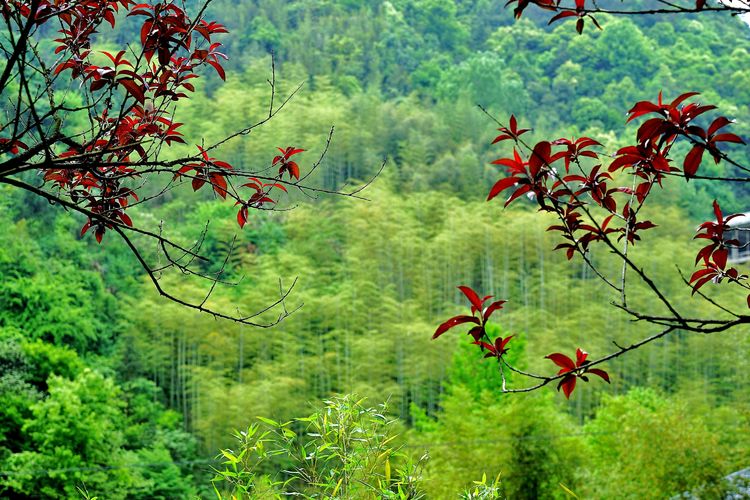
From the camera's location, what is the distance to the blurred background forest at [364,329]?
34.9 ft

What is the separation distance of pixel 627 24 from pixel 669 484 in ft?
103

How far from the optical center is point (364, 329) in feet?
56.3

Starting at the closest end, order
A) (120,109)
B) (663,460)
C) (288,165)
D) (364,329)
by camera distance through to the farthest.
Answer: (120,109) → (288,165) → (663,460) → (364,329)

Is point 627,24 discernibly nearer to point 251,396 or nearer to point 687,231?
point 687,231

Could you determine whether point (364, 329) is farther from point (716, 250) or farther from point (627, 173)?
point (627, 173)

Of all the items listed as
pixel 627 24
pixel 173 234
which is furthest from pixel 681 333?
pixel 627 24

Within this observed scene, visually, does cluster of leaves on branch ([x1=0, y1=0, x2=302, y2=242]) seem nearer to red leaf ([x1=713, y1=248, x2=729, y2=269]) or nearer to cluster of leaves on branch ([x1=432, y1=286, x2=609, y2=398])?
cluster of leaves on branch ([x1=432, y1=286, x2=609, y2=398])

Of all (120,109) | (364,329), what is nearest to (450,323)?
(120,109)

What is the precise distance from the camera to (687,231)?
20.7 metres

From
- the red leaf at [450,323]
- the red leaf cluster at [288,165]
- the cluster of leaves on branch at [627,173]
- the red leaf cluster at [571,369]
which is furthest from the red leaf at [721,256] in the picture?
the red leaf cluster at [288,165]

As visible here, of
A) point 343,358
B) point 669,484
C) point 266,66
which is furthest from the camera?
point 266,66

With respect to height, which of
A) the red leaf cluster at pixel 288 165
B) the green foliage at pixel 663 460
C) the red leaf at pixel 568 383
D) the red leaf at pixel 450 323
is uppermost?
the red leaf cluster at pixel 288 165

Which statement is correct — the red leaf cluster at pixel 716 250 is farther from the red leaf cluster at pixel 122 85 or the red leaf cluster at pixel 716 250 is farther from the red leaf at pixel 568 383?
the red leaf cluster at pixel 122 85

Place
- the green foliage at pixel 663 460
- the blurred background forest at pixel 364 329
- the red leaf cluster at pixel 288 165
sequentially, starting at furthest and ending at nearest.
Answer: the blurred background forest at pixel 364 329
the green foliage at pixel 663 460
the red leaf cluster at pixel 288 165
